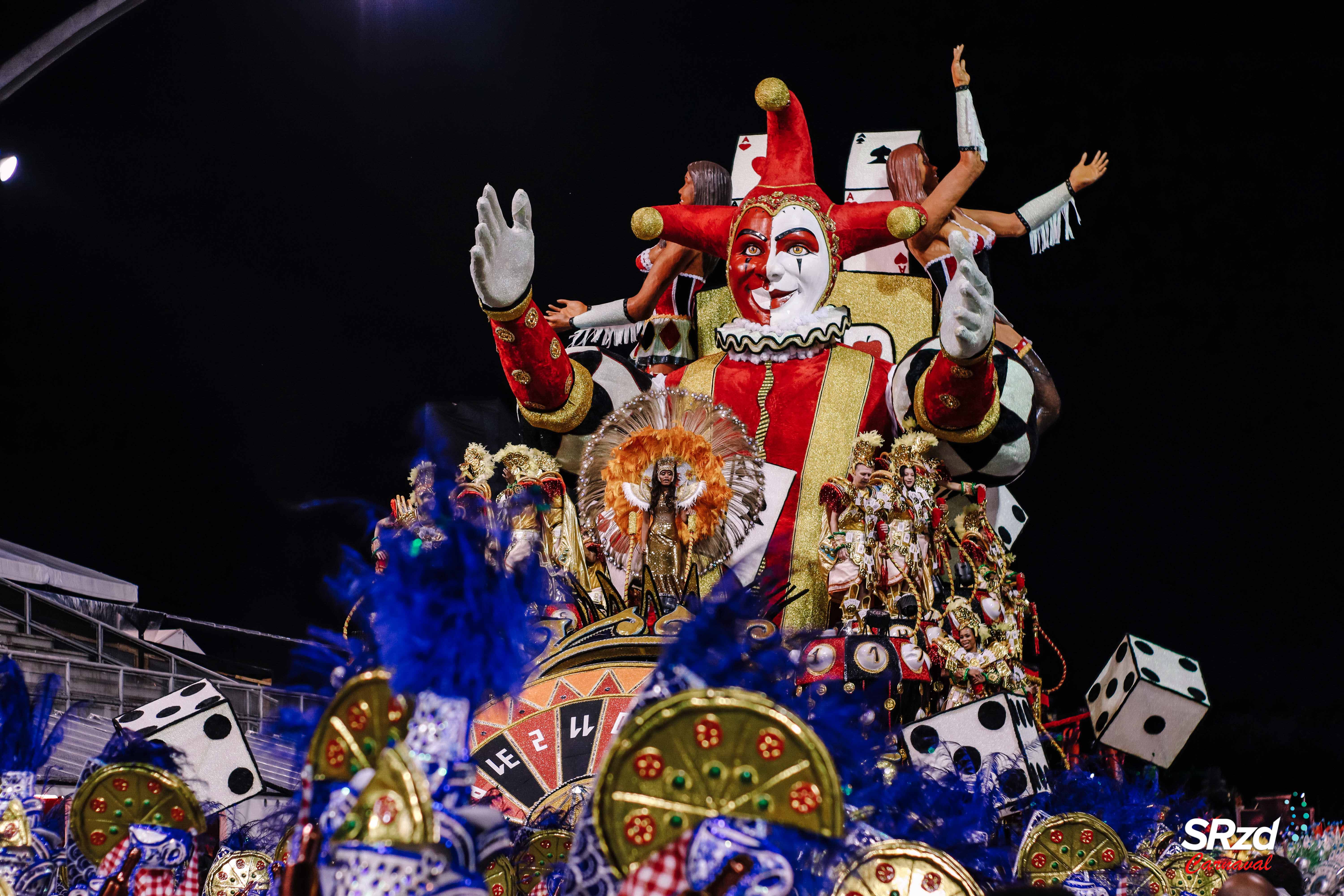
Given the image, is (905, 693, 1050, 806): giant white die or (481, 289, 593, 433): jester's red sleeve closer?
(905, 693, 1050, 806): giant white die

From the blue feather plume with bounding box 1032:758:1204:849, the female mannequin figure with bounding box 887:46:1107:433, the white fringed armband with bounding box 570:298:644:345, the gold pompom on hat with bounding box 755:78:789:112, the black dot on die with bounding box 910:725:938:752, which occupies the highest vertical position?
the gold pompom on hat with bounding box 755:78:789:112

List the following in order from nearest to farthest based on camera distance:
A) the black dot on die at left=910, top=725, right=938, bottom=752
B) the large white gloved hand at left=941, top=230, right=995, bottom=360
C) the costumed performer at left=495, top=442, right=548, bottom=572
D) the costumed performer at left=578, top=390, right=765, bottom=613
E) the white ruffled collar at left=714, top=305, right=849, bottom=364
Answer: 1. the black dot on die at left=910, top=725, right=938, bottom=752
2. the large white gloved hand at left=941, top=230, right=995, bottom=360
3. the costumed performer at left=578, top=390, right=765, bottom=613
4. the costumed performer at left=495, top=442, right=548, bottom=572
5. the white ruffled collar at left=714, top=305, right=849, bottom=364

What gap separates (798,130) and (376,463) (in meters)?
3.52

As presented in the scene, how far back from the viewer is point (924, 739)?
4.32m

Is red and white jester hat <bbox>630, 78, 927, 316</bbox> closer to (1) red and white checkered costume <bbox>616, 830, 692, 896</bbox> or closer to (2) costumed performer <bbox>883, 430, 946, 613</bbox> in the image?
(2) costumed performer <bbox>883, 430, 946, 613</bbox>

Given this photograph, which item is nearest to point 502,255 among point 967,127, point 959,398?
point 959,398

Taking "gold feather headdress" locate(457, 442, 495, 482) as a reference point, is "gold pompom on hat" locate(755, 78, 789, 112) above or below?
above

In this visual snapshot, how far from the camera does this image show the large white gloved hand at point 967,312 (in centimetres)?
492

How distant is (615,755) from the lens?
7.06ft

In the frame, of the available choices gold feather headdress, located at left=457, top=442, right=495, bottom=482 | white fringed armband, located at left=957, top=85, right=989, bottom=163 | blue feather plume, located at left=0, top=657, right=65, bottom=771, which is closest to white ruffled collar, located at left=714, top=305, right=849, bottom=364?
gold feather headdress, located at left=457, top=442, right=495, bottom=482

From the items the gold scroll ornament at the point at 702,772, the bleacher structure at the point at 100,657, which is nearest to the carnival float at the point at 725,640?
the gold scroll ornament at the point at 702,772

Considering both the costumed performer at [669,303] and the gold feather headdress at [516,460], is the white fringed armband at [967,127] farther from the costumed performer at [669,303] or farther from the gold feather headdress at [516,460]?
the gold feather headdress at [516,460]

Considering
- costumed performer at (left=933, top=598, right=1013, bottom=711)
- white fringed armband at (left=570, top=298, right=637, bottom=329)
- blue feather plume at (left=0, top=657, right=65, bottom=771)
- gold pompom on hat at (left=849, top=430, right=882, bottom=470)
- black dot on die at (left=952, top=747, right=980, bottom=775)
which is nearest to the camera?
blue feather plume at (left=0, top=657, right=65, bottom=771)

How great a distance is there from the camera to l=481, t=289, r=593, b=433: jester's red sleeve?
5609mm
